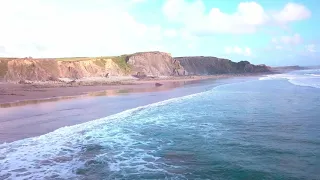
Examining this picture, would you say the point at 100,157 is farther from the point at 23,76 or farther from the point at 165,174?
the point at 23,76

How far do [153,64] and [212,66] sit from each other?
124 ft

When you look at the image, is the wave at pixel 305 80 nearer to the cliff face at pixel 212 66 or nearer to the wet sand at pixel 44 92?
the wet sand at pixel 44 92

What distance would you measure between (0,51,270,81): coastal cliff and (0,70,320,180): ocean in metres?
42.8

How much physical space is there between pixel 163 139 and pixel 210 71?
110m

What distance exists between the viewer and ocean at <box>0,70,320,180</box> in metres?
8.45

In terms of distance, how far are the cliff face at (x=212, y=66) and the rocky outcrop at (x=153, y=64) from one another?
15828mm

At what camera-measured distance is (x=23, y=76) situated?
53156 mm

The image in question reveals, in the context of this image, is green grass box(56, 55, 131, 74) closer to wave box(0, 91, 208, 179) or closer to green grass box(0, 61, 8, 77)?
green grass box(0, 61, 8, 77)

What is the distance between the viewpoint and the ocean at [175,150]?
27.7 ft

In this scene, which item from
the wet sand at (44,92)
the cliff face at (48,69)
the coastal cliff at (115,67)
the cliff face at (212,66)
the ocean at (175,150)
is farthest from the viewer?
the cliff face at (212,66)

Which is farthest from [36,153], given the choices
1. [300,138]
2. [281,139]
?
[300,138]

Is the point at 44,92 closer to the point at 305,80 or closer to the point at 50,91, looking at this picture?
the point at 50,91

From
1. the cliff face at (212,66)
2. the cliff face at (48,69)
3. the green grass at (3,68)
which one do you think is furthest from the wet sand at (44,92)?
the cliff face at (212,66)

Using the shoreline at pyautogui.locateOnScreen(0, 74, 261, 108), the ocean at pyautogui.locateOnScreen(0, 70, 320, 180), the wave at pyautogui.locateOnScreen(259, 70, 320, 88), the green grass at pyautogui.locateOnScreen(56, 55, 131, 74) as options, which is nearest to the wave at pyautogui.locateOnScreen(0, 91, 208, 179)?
the ocean at pyautogui.locateOnScreen(0, 70, 320, 180)
